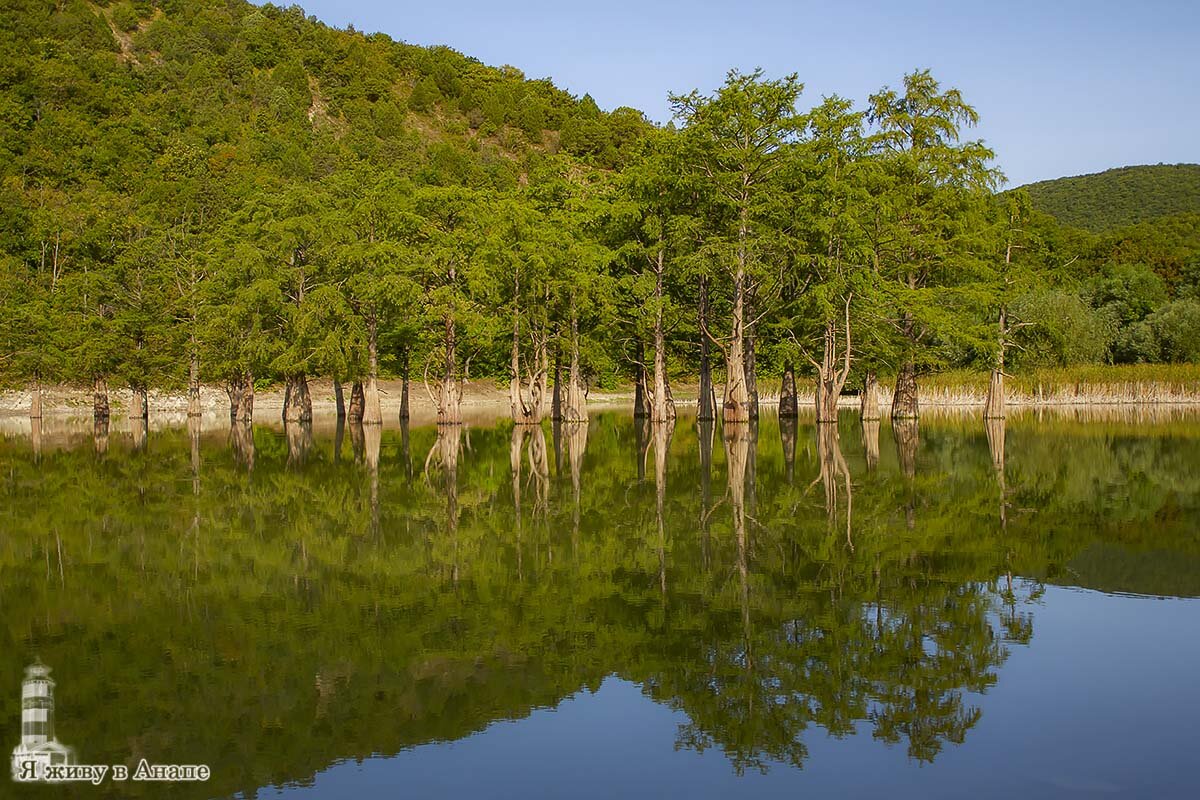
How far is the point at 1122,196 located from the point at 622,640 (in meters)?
175

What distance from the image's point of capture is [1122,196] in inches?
6319

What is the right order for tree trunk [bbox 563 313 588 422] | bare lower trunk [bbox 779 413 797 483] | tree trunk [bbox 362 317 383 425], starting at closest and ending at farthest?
1. bare lower trunk [bbox 779 413 797 483]
2. tree trunk [bbox 563 313 588 422]
3. tree trunk [bbox 362 317 383 425]

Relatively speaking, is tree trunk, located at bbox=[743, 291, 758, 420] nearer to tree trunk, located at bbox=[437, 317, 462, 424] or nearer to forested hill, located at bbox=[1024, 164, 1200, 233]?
tree trunk, located at bbox=[437, 317, 462, 424]

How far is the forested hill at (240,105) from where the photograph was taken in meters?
101

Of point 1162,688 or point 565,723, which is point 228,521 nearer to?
point 565,723

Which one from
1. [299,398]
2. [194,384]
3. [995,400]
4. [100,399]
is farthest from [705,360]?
[100,399]

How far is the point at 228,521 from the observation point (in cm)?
1808

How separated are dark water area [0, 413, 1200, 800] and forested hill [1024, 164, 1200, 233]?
14893cm

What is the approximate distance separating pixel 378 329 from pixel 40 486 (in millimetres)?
33931

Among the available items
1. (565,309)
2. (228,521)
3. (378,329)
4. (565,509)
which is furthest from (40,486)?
(378,329)

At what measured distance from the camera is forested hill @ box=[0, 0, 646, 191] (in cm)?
10112

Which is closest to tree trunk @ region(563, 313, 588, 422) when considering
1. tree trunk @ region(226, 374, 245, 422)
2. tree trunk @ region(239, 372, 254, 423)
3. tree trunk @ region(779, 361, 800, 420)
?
tree trunk @ region(779, 361, 800, 420)

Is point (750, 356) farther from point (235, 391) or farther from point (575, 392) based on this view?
point (235, 391)

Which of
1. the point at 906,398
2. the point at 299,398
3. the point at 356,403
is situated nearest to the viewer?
the point at 906,398
